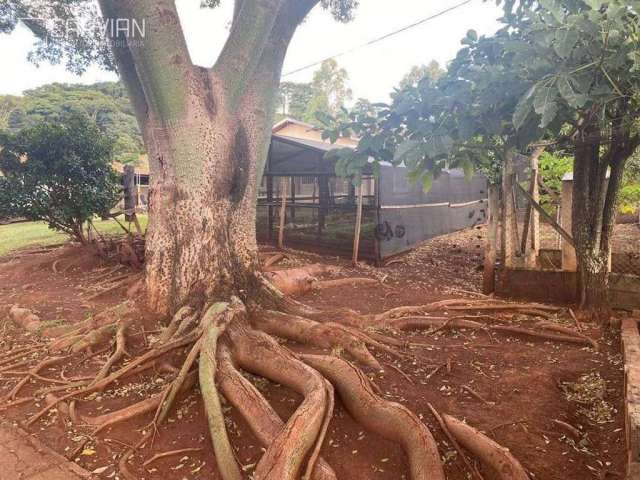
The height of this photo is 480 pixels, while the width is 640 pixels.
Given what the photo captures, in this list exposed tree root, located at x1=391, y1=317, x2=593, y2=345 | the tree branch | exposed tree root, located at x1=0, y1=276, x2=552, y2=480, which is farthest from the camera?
exposed tree root, located at x1=391, y1=317, x2=593, y2=345

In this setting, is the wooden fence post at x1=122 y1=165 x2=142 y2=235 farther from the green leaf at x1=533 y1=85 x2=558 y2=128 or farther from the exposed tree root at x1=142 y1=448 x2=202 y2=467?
the green leaf at x1=533 y1=85 x2=558 y2=128

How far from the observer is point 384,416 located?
2600 millimetres

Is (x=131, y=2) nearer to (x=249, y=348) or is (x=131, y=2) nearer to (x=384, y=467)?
(x=249, y=348)

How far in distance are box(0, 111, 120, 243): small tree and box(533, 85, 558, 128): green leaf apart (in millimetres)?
7833

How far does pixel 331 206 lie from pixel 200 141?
5.27 meters

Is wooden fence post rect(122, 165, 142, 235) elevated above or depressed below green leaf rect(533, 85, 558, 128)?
below

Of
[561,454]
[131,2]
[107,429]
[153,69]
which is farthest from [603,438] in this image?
[131,2]

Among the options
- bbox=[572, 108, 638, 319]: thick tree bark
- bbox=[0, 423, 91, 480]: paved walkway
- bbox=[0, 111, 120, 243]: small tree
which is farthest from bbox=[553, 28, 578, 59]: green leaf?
bbox=[0, 111, 120, 243]: small tree

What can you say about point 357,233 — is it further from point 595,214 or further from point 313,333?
point 313,333

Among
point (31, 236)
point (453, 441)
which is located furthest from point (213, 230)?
point (31, 236)

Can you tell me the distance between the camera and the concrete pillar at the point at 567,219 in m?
5.44

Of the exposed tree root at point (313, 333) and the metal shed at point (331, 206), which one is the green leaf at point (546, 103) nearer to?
the exposed tree root at point (313, 333)

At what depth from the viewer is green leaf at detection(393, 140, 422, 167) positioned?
9.57 feet

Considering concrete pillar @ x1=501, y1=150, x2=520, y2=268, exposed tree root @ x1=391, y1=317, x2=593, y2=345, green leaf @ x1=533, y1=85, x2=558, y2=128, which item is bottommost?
exposed tree root @ x1=391, y1=317, x2=593, y2=345
